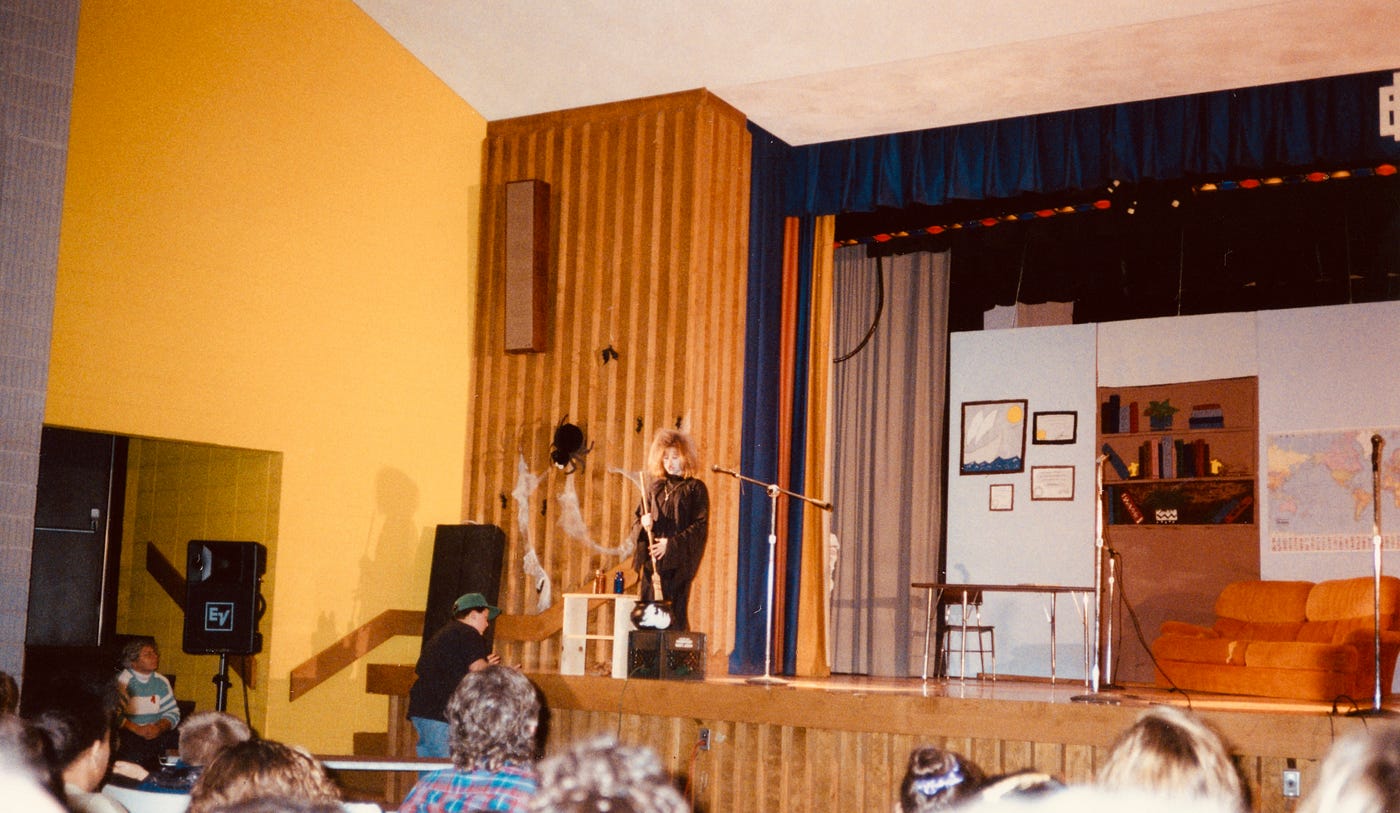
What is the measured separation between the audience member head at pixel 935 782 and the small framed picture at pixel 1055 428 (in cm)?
877

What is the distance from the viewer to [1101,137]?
29.3ft

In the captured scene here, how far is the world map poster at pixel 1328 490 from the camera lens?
993 cm

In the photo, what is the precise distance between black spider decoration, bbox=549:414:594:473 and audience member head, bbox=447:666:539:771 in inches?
223

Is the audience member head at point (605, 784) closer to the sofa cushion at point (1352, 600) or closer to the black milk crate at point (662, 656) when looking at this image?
the black milk crate at point (662, 656)

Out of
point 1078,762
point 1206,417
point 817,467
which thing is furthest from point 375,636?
point 1206,417

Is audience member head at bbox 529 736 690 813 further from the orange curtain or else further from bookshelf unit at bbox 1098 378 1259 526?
bookshelf unit at bbox 1098 378 1259 526

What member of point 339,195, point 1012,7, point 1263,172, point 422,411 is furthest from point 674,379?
point 1263,172

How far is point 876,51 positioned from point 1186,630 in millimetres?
4650

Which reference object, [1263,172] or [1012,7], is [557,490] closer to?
[1012,7]

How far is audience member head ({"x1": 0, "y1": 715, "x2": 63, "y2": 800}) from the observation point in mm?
2689

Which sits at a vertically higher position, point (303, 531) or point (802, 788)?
point (303, 531)

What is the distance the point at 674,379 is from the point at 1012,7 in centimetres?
312

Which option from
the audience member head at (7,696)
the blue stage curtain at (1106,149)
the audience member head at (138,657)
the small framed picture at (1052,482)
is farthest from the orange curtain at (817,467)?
the audience member head at (7,696)

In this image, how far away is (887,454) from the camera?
11594 mm
